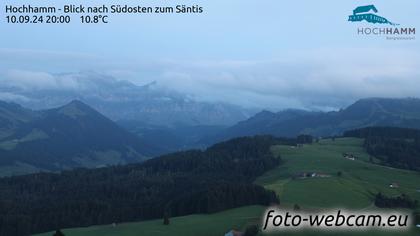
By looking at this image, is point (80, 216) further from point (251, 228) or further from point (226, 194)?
point (251, 228)

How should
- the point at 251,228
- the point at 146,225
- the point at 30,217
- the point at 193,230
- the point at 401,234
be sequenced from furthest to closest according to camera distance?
the point at 30,217 < the point at 146,225 < the point at 193,230 < the point at 251,228 < the point at 401,234

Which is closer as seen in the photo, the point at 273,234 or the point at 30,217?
the point at 273,234

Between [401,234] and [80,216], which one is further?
[80,216]

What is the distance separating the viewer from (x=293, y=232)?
124500mm

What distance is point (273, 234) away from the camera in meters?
126

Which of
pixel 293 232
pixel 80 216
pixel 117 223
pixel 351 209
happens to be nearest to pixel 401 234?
pixel 293 232

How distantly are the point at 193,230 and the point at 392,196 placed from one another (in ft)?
235

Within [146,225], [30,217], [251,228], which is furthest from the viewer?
[30,217]

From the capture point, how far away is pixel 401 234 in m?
120

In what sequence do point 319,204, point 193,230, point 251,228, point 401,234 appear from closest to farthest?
1. point 401,234
2. point 251,228
3. point 193,230
4. point 319,204

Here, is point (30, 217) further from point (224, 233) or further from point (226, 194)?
point (224, 233)

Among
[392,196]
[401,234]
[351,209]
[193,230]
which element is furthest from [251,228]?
[392,196]

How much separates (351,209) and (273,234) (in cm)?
4591

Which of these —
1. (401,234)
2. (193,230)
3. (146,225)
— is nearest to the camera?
(401,234)
